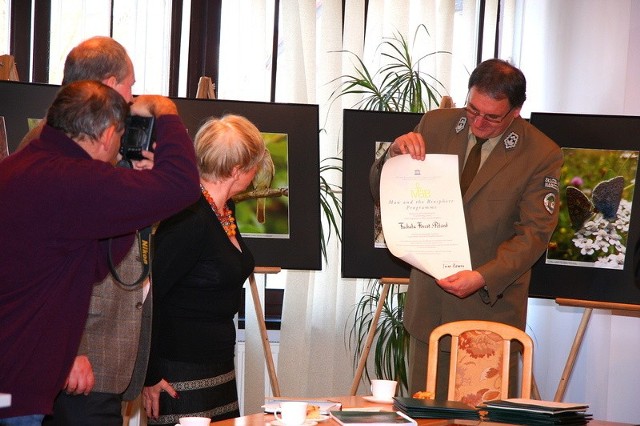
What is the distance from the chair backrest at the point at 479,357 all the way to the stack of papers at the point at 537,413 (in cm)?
64

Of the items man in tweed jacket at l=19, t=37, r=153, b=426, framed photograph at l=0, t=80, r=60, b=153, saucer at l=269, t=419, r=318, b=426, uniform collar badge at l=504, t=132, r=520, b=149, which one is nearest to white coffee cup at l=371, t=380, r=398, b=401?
saucer at l=269, t=419, r=318, b=426

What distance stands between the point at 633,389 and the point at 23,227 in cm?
379

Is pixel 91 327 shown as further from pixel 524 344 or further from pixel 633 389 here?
pixel 633 389

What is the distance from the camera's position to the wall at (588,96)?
4.82m

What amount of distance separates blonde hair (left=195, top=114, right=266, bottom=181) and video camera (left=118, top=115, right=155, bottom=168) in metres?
0.54

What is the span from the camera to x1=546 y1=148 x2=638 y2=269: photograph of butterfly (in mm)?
4258

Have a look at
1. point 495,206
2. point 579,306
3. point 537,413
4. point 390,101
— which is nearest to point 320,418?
point 537,413

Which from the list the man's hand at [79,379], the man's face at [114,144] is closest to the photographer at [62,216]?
the man's face at [114,144]

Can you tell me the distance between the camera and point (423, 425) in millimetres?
2350

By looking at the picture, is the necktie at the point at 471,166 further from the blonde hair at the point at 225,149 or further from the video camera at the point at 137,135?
the video camera at the point at 137,135

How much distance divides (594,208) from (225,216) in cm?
210

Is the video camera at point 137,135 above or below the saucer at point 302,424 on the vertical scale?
above

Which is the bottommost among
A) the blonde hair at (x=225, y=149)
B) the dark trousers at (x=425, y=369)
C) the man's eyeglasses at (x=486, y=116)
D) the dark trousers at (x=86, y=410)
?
the dark trousers at (x=425, y=369)

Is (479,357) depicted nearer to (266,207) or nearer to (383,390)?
(383,390)
